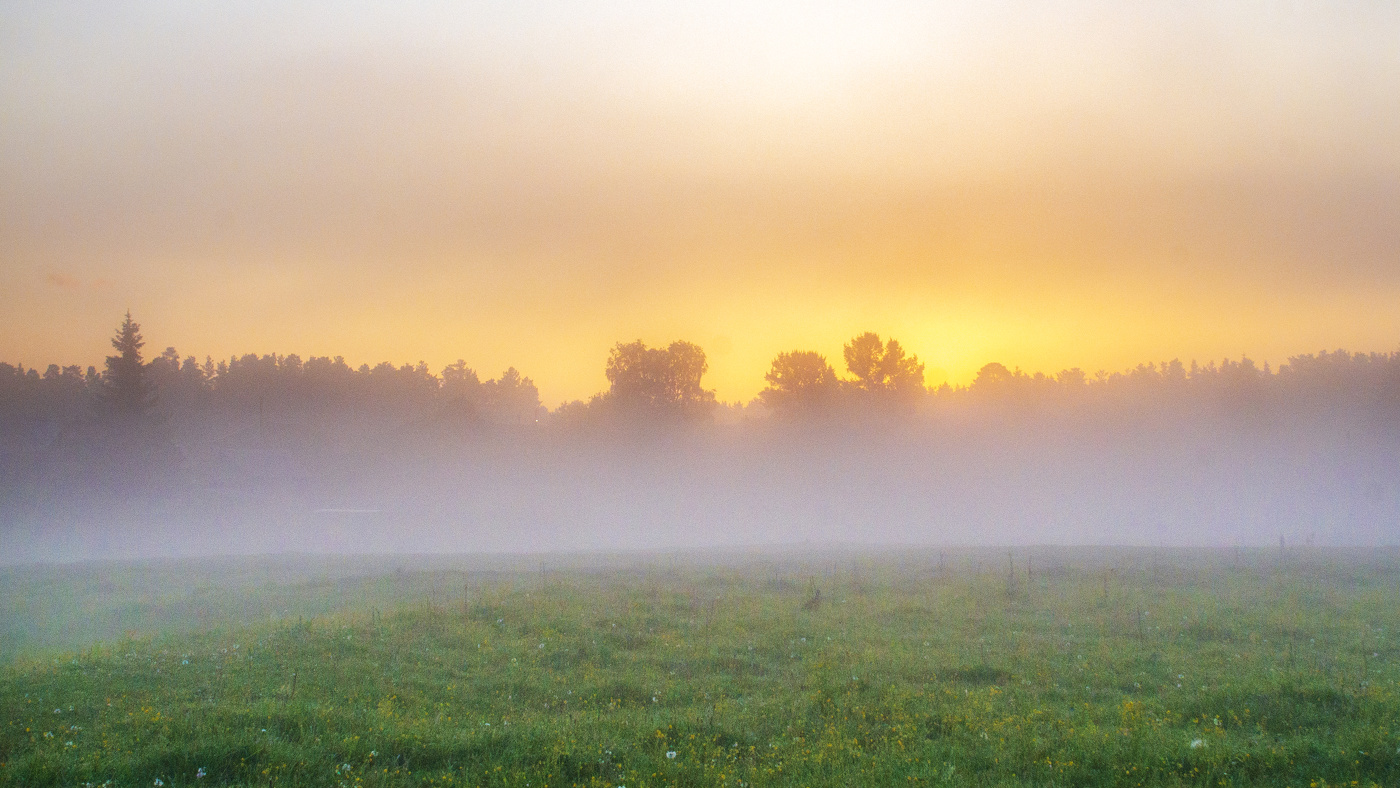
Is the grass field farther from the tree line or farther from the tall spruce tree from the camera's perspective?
the tree line

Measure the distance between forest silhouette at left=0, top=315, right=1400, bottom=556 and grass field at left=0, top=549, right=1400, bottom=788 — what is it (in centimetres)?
7057

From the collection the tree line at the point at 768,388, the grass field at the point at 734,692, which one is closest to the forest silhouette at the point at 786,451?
the tree line at the point at 768,388

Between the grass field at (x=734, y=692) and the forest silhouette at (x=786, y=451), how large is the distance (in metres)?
70.6

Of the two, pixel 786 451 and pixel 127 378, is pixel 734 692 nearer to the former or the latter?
pixel 127 378

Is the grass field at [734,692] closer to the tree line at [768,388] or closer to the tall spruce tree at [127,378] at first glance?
the tall spruce tree at [127,378]

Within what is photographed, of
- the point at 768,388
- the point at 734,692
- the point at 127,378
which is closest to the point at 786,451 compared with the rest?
the point at 768,388

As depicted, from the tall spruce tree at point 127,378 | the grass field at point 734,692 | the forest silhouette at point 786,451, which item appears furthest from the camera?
the forest silhouette at point 786,451

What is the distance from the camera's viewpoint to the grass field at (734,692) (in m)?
9.94

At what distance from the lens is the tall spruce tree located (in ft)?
250

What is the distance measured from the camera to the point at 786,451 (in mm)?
112562

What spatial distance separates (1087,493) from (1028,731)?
111m

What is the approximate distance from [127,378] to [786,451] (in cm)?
7898

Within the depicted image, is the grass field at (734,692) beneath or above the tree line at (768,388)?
beneath

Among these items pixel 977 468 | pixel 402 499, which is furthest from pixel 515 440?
pixel 977 468
